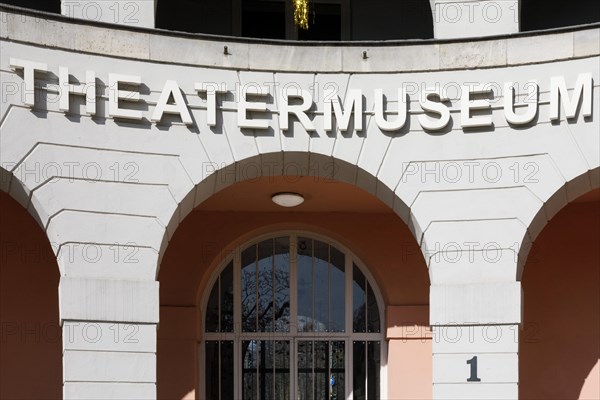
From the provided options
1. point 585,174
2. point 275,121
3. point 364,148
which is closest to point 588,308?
point 585,174

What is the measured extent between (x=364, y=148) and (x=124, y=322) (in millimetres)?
4161

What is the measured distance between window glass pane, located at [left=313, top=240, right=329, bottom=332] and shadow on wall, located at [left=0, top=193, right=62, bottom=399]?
459cm

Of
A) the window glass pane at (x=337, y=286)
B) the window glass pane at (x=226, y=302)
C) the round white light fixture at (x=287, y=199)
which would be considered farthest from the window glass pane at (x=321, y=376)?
the round white light fixture at (x=287, y=199)

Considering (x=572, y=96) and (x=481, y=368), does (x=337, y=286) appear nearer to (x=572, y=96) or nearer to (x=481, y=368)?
(x=481, y=368)

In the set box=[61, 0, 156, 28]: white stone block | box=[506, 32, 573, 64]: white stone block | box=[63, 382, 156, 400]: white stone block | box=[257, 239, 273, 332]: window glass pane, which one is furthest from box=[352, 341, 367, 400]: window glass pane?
box=[61, 0, 156, 28]: white stone block

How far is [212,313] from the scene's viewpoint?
1989cm

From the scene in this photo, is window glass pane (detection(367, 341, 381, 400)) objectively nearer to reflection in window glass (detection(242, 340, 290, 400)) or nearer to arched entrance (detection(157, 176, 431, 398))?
→ arched entrance (detection(157, 176, 431, 398))

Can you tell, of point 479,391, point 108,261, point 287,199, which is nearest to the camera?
point 108,261

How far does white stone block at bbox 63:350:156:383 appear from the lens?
1477cm

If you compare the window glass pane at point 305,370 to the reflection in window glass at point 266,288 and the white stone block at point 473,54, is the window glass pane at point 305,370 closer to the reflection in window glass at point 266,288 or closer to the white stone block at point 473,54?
the reflection in window glass at point 266,288

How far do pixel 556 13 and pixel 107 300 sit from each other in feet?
31.0

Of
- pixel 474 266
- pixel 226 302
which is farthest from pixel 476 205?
pixel 226 302

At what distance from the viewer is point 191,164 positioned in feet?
51.4

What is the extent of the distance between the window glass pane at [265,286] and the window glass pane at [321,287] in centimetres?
79
